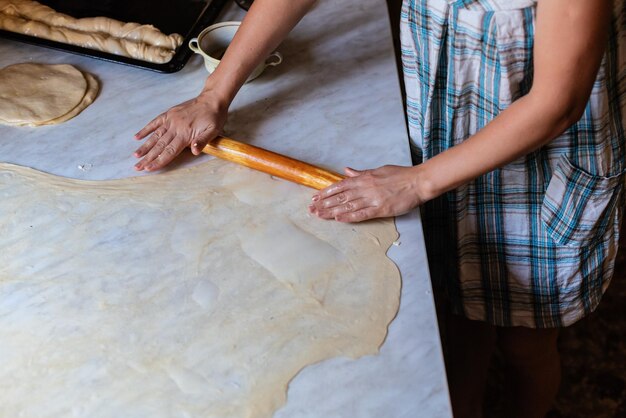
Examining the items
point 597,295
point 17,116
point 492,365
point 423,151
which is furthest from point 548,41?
point 492,365

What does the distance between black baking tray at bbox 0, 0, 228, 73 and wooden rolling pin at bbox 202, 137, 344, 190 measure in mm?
307

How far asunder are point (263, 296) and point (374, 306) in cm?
16

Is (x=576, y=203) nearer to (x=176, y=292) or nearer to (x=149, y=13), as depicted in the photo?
(x=176, y=292)

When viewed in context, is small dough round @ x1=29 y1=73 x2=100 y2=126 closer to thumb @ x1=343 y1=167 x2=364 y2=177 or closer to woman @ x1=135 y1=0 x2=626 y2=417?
woman @ x1=135 y1=0 x2=626 y2=417

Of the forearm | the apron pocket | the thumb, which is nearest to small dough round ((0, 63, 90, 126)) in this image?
the forearm

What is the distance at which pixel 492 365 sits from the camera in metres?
1.89

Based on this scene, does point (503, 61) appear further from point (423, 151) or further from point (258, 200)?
point (258, 200)

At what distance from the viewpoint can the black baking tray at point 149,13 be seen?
57.5 inches

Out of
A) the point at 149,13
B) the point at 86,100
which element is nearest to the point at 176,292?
the point at 86,100

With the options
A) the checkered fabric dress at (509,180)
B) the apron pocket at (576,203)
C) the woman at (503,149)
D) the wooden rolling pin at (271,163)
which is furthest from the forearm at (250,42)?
the apron pocket at (576,203)

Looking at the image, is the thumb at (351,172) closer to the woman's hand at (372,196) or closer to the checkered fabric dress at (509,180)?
the woman's hand at (372,196)

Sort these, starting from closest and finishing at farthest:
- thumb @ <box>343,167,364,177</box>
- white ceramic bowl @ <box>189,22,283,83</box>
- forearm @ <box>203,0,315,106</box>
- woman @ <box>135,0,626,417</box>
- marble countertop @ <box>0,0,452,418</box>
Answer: marble countertop @ <box>0,0,452,418</box> → woman @ <box>135,0,626,417</box> → thumb @ <box>343,167,364,177</box> → forearm @ <box>203,0,315,106</box> → white ceramic bowl @ <box>189,22,283,83</box>

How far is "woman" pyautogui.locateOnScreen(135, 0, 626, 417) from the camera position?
1.00 meters

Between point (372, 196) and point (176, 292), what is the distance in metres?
0.34
